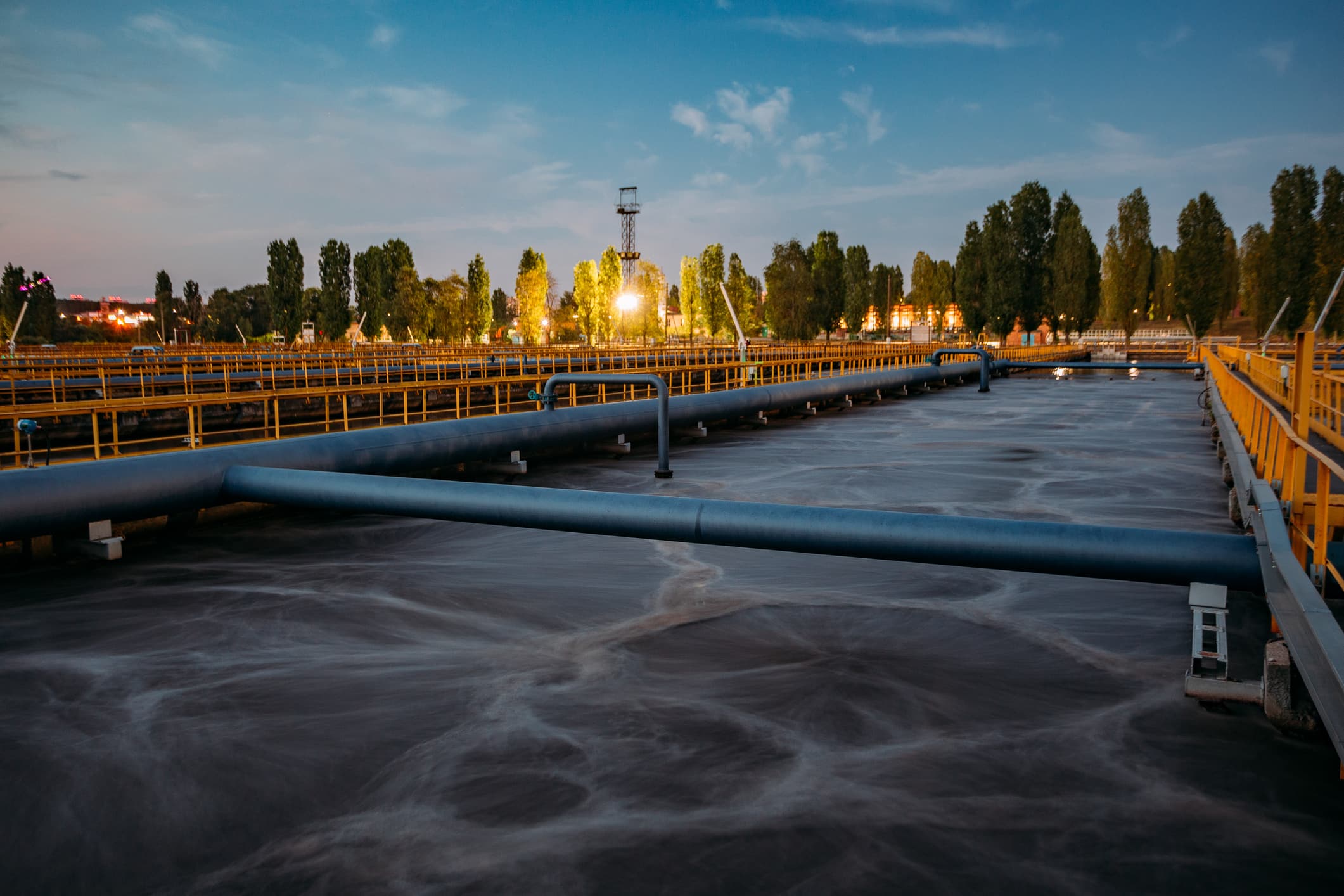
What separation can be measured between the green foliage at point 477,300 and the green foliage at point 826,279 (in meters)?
40.0

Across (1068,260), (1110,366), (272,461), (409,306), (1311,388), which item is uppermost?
(1068,260)

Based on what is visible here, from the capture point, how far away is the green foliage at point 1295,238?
289 feet

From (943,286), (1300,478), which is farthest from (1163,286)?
(1300,478)

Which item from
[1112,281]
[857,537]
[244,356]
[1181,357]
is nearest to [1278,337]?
[1112,281]

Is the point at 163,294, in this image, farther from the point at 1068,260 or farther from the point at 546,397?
the point at 546,397

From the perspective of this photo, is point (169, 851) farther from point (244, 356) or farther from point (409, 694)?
→ point (244, 356)

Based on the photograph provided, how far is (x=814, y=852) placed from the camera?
427cm

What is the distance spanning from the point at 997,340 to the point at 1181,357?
16.7m

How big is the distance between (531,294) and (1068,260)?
198 ft

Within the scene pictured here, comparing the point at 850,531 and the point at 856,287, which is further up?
the point at 856,287

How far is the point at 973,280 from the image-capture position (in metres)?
82.8

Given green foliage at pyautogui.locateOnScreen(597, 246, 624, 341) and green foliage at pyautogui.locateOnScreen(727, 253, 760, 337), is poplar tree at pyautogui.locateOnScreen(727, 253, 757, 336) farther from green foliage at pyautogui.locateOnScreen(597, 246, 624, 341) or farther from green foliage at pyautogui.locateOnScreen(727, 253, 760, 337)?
green foliage at pyautogui.locateOnScreen(597, 246, 624, 341)

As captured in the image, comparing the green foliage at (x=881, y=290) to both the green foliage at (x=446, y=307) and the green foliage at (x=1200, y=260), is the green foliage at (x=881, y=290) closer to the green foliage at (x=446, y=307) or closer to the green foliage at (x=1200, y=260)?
the green foliage at (x=1200, y=260)

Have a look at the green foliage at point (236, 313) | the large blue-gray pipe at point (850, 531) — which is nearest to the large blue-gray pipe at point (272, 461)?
the large blue-gray pipe at point (850, 531)
